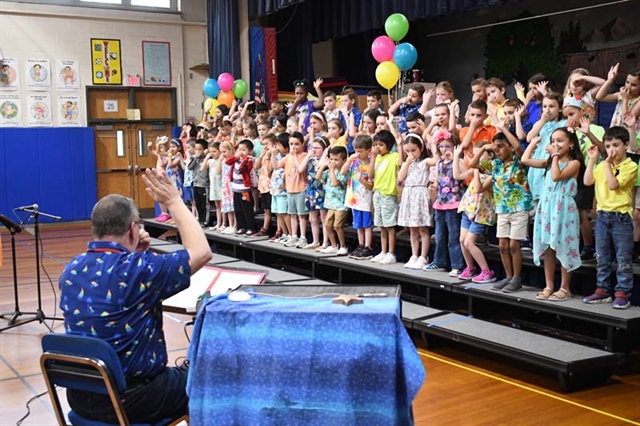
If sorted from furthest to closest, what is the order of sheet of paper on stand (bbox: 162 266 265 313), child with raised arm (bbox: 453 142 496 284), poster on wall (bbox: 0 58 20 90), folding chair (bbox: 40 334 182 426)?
poster on wall (bbox: 0 58 20 90)
child with raised arm (bbox: 453 142 496 284)
sheet of paper on stand (bbox: 162 266 265 313)
folding chair (bbox: 40 334 182 426)

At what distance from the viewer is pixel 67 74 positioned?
12531 mm

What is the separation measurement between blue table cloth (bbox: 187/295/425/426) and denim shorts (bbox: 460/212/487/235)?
131 inches

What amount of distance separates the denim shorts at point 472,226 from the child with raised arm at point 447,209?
17 cm

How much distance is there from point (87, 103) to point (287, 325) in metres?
11.5

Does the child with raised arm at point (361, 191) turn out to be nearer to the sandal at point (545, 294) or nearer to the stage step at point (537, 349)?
the stage step at point (537, 349)

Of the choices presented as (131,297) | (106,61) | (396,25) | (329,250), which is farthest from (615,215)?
(106,61)

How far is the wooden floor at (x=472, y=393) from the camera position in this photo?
3854 mm

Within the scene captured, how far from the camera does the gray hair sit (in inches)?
102

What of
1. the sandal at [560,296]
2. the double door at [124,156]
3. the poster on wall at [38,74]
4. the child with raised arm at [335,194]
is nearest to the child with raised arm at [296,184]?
the child with raised arm at [335,194]

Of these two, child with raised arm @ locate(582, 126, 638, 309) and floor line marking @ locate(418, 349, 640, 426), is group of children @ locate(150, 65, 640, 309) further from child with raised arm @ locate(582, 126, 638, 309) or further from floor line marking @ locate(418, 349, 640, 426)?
floor line marking @ locate(418, 349, 640, 426)

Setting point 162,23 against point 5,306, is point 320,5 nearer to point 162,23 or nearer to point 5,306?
point 162,23

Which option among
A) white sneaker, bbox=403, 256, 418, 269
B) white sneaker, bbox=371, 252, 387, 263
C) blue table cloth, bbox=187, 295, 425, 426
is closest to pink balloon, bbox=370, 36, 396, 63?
white sneaker, bbox=371, 252, 387, 263

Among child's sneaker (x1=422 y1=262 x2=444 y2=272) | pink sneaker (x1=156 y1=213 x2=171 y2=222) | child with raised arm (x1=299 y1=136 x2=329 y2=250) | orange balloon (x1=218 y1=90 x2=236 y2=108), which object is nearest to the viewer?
child's sneaker (x1=422 y1=262 x2=444 y2=272)

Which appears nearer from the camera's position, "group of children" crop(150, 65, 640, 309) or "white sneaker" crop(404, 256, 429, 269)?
"group of children" crop(150, 65, 640, 309)
